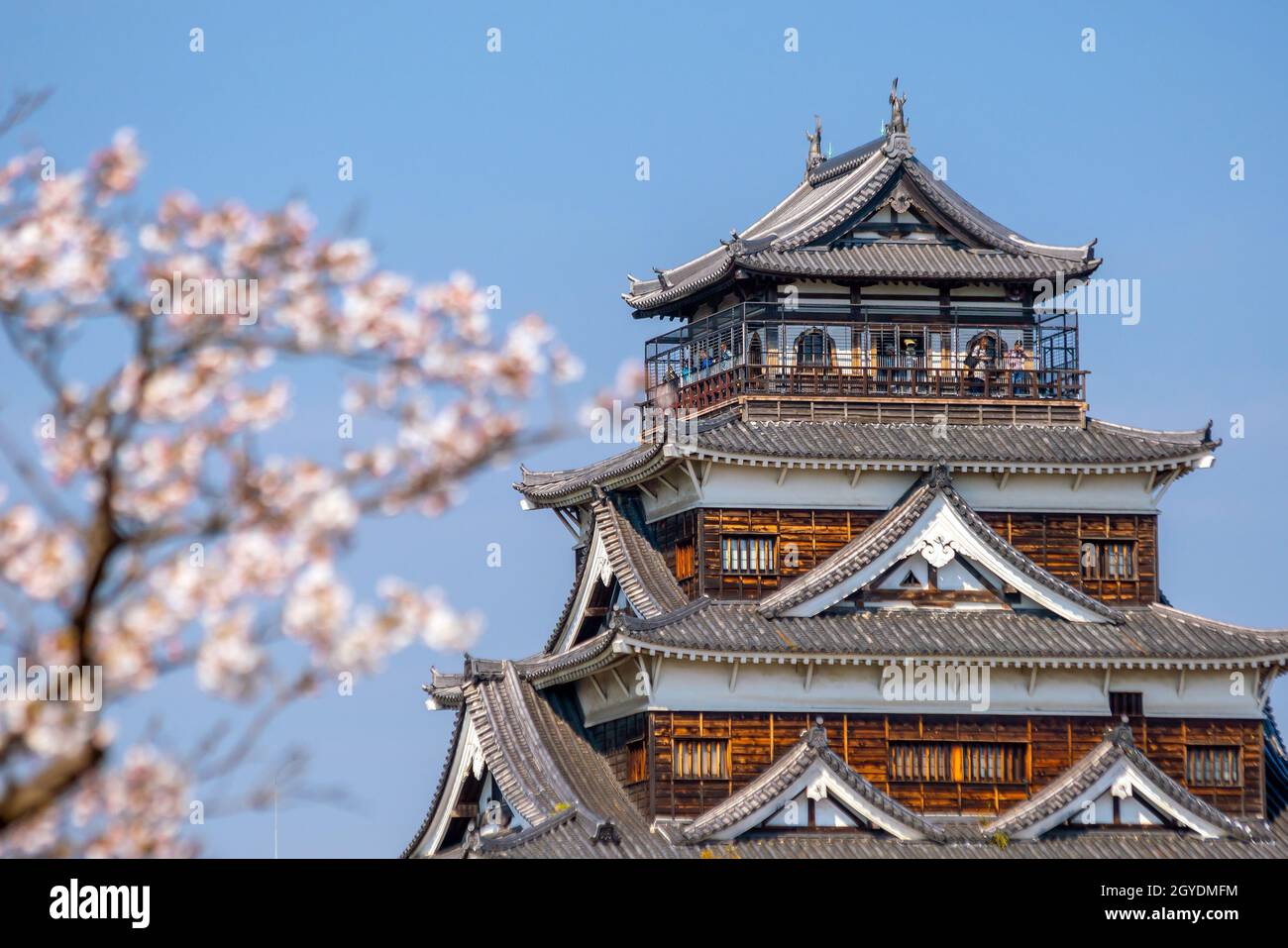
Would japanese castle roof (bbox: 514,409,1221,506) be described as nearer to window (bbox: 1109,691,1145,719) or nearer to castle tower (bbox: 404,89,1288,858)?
castle tower (bbox: 404,89,1288,858)

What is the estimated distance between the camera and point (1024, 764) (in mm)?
39688

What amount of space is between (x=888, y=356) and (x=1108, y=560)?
612 cm

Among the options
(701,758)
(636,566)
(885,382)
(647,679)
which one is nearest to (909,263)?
(885,382)

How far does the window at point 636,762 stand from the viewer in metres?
38.8

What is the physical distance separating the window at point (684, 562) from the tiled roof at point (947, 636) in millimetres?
1324

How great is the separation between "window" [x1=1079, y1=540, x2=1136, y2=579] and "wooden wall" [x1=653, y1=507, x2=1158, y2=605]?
4.2 inches

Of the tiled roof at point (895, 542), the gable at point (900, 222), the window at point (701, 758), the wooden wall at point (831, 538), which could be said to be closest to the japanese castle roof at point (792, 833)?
the window at point (701, 758)

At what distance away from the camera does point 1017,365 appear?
4331cm

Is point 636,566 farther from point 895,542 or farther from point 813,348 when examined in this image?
point 813,348

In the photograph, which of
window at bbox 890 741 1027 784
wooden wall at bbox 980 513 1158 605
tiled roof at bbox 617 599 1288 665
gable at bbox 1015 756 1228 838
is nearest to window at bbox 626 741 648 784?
tiled roof at bbox 617 599 1288 665

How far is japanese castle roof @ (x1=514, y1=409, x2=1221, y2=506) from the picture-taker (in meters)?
40.1

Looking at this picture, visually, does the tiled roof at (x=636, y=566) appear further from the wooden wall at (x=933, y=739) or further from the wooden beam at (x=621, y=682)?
the wooden wall at (x=933, y=739)
